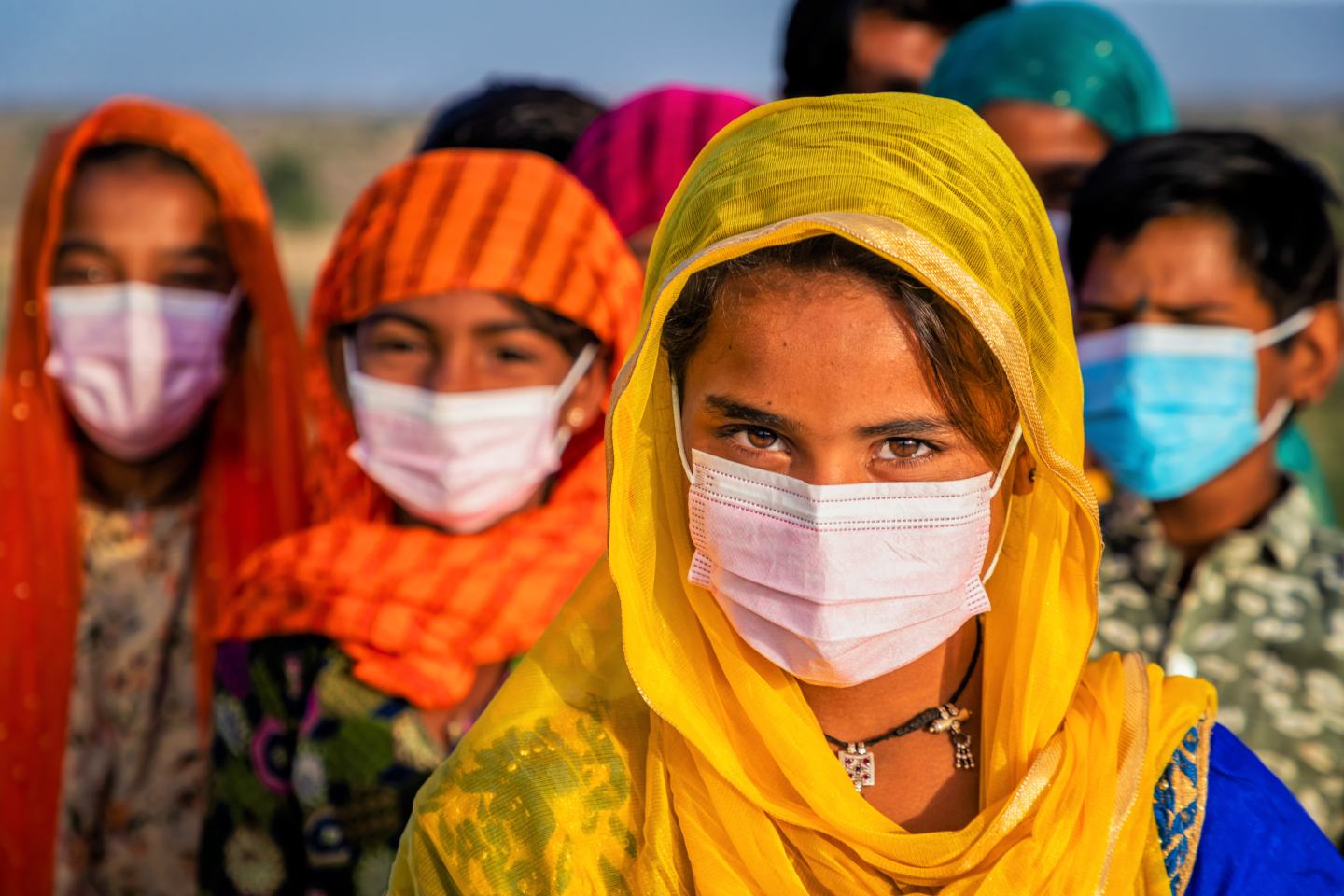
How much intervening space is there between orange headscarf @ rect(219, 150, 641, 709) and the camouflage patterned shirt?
1.22m

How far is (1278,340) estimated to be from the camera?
11.6 feet

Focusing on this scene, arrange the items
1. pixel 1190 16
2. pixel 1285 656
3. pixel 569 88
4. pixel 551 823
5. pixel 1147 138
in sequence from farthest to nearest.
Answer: pixel 1190 16 < pixel 569 88 < pixel 1147 138 < pixel 1285 656 < pixel 551 823

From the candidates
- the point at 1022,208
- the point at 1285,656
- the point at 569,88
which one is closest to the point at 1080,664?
the point at 1022,208

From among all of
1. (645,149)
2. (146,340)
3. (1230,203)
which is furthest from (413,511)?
(1230,203)

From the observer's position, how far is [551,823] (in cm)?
204

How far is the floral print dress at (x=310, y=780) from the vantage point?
2.94m

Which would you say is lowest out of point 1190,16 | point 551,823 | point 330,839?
point 1190,16

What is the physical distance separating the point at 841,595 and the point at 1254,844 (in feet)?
2.05

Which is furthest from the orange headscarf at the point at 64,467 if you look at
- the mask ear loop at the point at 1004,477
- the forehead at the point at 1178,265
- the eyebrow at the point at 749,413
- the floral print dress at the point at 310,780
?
the mask ear loop at the point at 1004,477

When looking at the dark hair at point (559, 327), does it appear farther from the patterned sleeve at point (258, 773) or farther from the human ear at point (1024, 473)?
the human ear at point (1024, 473)

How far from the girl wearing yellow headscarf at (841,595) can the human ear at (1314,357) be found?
1.72 metres

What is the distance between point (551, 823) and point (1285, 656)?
1864 millimetres

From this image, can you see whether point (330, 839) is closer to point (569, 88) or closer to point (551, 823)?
point (551, 823)

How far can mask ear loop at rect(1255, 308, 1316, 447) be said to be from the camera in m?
3.52
